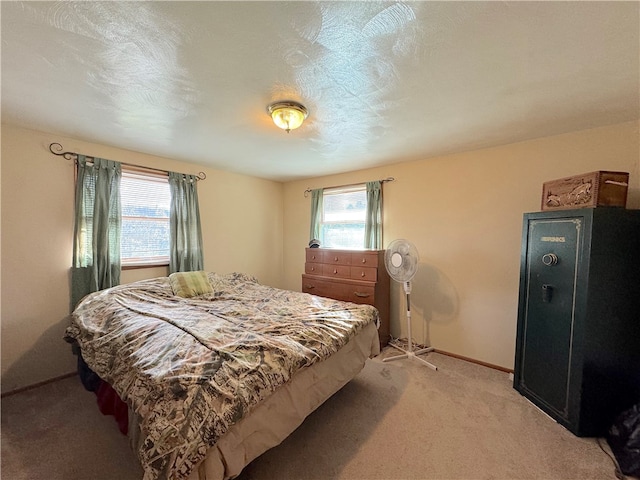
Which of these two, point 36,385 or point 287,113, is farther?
point 36,385

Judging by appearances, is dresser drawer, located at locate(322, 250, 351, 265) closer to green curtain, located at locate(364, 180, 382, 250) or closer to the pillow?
green curtain, located at locate(364, 180, 382, 250)

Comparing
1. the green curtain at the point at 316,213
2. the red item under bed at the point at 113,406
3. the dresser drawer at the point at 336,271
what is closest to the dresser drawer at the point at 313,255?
the dresser drawer at the point at 336,271

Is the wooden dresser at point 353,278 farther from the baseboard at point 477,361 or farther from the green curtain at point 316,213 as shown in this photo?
the baseboard at point 477,361

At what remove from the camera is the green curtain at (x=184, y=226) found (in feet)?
10.8

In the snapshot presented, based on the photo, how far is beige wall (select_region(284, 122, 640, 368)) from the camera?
7.84 ft

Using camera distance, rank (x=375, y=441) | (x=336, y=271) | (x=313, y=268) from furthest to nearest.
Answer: (x=313, y=268) < (x=336, y=271) < (x=375, y=441)

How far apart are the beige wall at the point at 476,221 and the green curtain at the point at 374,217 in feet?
0.33

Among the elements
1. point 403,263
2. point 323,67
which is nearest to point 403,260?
point 403,263

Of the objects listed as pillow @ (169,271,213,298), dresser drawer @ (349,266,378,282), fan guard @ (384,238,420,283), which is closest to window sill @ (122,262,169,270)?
pillow @ (169,271,213,298)

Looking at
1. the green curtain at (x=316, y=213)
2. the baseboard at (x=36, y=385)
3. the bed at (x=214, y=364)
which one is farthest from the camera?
the green curtain at (x=316, y=213)

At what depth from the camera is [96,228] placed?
2.69 m

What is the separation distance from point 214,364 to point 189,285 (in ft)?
5.67

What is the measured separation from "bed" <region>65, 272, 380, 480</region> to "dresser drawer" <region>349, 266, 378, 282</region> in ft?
2.75

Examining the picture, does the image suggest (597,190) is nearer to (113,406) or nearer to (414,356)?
(414,356)
